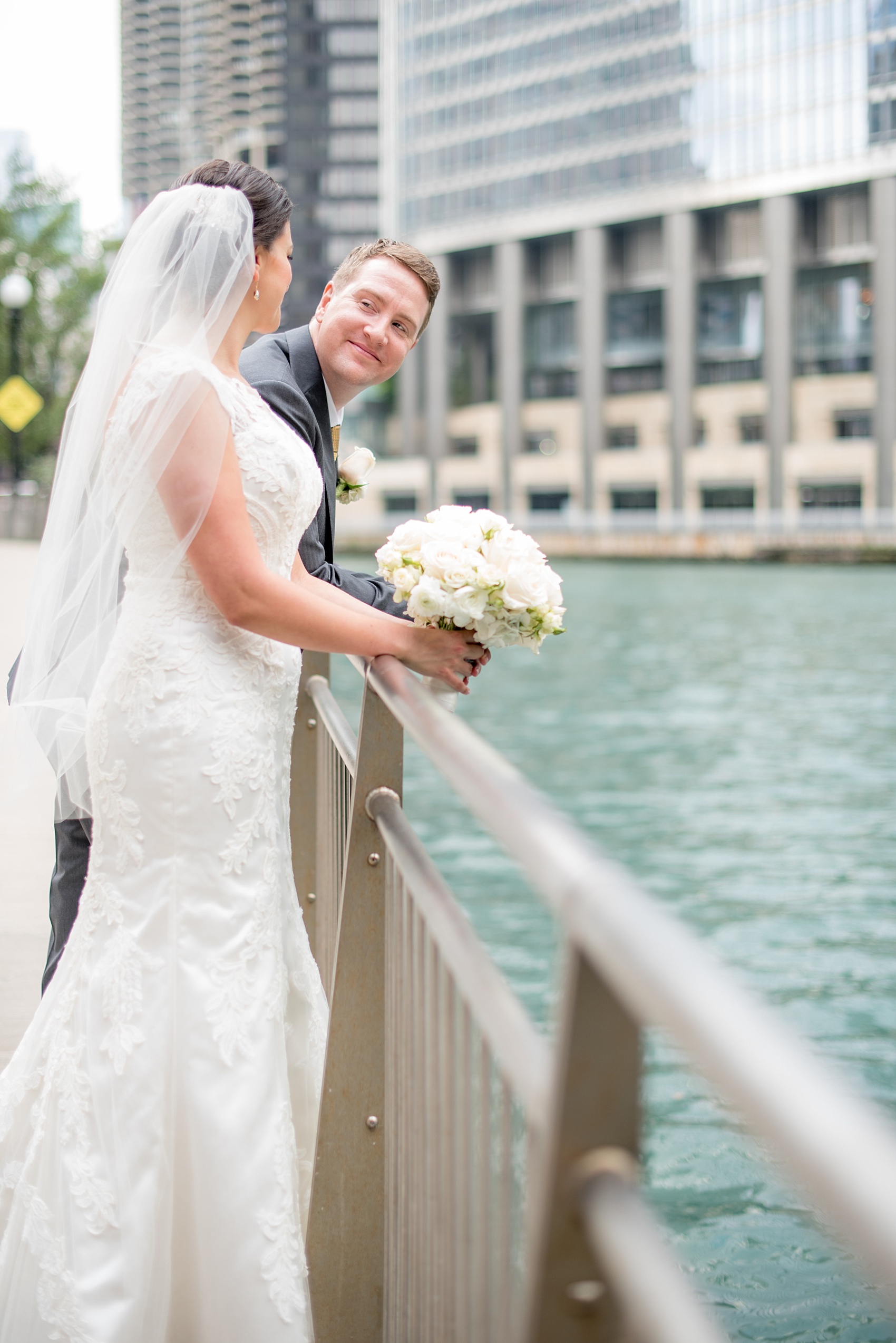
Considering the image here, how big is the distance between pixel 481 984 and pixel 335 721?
203 centimetres

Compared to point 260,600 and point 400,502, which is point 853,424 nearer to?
point 400,502

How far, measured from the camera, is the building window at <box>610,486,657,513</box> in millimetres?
73812

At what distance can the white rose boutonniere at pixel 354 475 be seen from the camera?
365 cm

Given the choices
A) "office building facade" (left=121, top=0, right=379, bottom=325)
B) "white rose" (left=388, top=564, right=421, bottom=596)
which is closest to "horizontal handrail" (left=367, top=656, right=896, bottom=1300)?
"white rose" (left=388, top=564, right=421, bottom=596)

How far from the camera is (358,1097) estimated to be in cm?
250

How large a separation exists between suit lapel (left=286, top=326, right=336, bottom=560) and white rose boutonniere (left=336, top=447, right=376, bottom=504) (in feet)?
1.22

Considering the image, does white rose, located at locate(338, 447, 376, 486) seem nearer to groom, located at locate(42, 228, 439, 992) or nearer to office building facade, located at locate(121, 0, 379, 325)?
groom, located at locate(42, 228, 439, 992)

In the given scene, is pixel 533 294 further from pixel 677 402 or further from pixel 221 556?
pixel 221 556

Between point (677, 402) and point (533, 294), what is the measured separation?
1348cm

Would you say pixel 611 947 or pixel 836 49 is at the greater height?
pixel 836 49

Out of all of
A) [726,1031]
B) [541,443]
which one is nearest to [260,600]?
[726,1031]

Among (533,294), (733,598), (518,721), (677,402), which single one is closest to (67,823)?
(518,721)

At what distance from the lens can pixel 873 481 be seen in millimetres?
65562

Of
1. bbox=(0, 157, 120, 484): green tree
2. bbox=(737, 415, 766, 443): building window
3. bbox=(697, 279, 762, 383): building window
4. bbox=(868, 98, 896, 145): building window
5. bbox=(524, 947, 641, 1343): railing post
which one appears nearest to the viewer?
bbox=(524, 947, 641, 1343): railing post
